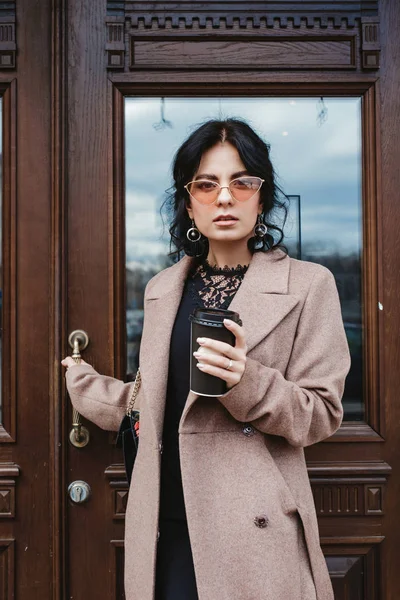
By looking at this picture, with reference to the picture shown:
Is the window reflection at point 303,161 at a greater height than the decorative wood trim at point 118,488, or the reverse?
the window reflection at point 303,161

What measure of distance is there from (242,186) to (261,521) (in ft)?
2.69

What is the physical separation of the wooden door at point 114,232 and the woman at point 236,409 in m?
0.40

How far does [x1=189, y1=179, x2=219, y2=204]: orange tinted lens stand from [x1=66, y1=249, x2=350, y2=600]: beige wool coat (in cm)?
21

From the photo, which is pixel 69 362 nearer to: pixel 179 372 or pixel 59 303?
pixel 59 303

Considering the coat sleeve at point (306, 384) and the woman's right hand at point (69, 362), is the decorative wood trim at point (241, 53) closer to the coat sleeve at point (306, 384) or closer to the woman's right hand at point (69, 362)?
the coat sleeve at point (306, 384)

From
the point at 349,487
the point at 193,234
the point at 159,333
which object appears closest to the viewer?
the point at 159,333

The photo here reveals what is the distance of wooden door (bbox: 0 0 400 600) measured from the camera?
195cm

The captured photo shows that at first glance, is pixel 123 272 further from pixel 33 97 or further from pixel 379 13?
pixel 379 13

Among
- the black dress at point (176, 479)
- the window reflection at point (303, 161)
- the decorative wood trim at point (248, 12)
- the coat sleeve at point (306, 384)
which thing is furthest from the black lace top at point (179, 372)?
the decorative wood trim at point (248, 12)

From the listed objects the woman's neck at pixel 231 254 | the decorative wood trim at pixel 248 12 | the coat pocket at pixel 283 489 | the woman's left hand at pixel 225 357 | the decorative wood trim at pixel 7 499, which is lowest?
the decorative wood trim at pixel 7 499

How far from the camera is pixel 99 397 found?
174 cm

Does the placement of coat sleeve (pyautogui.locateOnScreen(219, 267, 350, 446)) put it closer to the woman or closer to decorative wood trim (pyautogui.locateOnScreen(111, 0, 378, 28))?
the woman

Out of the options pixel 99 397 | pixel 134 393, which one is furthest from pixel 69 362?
pixel 134 393

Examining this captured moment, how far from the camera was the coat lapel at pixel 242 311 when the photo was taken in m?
1.45
